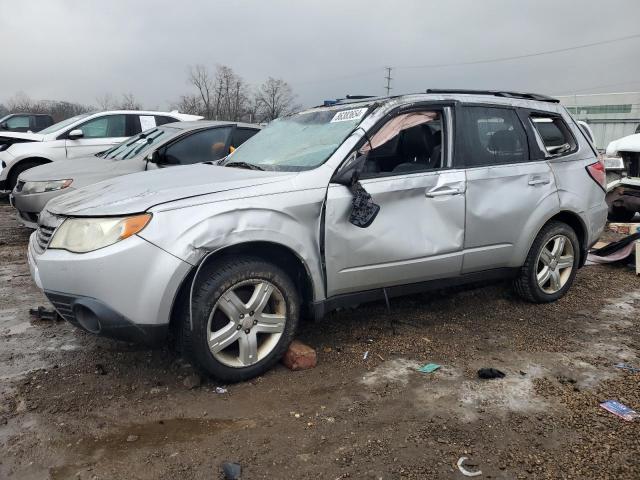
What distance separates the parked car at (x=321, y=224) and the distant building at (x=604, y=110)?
2414cm

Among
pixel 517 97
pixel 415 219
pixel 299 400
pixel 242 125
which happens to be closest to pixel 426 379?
pixel 299 400

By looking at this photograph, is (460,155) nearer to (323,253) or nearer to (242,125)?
(323,253)

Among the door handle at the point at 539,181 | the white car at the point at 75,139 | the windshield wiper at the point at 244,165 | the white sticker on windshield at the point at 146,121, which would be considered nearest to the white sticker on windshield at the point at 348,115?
the windshield wiper at the point at 244,165

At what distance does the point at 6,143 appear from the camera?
10.1m

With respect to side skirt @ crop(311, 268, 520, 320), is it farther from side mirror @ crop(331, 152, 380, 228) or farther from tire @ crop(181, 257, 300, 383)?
side mirror @ crop(331, 152, 380, 228)

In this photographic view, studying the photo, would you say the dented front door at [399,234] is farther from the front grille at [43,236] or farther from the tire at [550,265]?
the front grille at [43,236]

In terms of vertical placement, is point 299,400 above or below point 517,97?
below

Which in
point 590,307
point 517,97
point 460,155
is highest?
point 517,97

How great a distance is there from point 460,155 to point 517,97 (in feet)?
3.48

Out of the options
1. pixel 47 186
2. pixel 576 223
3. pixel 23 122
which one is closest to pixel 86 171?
pixel 47 186

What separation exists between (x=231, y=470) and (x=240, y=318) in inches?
37.8

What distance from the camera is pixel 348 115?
3914 mm

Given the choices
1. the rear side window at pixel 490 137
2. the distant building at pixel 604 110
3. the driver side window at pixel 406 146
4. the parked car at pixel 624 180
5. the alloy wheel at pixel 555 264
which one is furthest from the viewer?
the distant building at pixel 604 110

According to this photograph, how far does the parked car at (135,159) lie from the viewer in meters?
6.31
